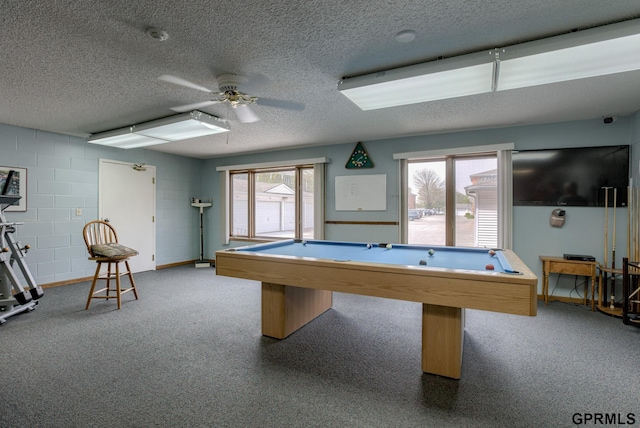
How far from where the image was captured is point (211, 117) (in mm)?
3463

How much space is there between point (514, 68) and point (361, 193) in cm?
299

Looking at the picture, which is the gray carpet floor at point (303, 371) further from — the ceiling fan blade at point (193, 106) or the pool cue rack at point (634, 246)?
the ceiling fan blade at point (193, 106)

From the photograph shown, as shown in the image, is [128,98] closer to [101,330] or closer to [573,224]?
[101,330]

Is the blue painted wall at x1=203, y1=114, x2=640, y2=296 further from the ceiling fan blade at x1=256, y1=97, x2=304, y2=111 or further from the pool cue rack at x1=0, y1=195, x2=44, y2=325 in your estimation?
the pool cue rack at x1=0, y1=195, x2=44, y2=325

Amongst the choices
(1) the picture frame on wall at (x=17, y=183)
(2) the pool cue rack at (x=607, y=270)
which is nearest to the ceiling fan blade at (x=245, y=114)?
(1) the picture frame on wall at (x=17, y=183)

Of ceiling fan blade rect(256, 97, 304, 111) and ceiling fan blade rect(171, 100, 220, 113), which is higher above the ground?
ceiling fan blade rect(256, 97, 304, 111)

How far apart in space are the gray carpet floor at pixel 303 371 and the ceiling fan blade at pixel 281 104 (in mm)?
2252

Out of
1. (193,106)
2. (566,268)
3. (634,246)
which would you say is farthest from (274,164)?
(634,246)

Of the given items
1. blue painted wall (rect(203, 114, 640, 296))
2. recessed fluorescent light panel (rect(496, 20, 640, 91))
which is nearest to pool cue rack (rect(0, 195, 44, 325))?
blue painted wall (rect(203, 114, 640, 296))

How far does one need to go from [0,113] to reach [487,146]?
5.90 m

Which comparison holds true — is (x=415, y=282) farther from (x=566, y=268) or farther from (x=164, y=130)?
(x=164, y=130)

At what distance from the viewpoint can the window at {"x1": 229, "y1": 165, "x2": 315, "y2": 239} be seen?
5562mm

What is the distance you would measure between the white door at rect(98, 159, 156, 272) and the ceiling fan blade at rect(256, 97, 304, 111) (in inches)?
134

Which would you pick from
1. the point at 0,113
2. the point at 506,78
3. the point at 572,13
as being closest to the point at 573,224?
the point at 506,78
